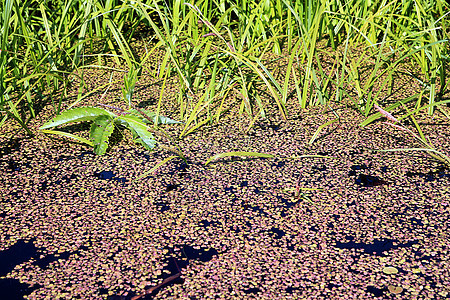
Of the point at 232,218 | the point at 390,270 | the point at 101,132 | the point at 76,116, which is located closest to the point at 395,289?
the point at 390,270

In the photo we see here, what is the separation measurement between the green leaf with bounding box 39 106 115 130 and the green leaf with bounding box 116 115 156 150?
0.06 m

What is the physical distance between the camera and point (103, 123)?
1.92 metres

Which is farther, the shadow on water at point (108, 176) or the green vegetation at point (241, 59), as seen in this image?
the green vegetation at point (241, 59)

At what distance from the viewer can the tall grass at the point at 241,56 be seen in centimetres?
212

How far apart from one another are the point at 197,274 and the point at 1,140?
1087mm

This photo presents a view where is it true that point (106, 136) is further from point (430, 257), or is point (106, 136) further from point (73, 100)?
point (430, 257)

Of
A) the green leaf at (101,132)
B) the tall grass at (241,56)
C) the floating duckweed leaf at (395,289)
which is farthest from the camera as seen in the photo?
the tall grass at (241,56)

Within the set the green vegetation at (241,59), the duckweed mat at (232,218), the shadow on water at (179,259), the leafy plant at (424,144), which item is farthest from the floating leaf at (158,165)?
the leafy plant at (424,144)

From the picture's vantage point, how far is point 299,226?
1508 millimetres

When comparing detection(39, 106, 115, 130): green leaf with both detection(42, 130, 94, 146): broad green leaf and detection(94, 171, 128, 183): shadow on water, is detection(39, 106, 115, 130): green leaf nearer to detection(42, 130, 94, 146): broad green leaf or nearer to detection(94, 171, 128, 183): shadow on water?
detection(42, 130, 94, 146): broad green leaf

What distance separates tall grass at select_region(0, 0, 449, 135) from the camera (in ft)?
6.95

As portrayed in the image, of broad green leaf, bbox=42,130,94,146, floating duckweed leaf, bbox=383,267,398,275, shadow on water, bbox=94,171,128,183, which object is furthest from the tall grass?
floating duckweed leaf, bbox=383,267,398,275

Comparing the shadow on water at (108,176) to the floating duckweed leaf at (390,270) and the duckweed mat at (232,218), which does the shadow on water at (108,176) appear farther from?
the floating duckweed leaf at (390,270)

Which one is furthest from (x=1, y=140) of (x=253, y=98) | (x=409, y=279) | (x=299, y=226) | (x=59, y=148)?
(x=409, y=279)
